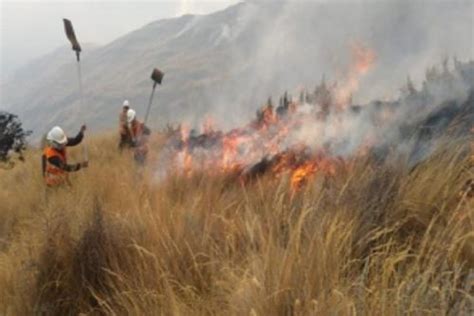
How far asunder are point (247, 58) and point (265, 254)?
87.4 meters

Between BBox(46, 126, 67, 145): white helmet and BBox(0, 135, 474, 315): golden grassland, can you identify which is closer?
BBox(0, 135, 474, 315): golden grassland

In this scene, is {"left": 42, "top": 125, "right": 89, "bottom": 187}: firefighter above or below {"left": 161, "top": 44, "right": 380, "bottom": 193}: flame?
above

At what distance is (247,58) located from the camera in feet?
293

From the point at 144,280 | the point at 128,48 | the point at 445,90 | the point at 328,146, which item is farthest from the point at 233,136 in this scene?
the point at 128,48

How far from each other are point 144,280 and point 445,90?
4952 millimetres

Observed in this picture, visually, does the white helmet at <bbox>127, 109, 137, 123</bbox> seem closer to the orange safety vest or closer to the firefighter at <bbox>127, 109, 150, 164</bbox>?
the firefighter at <bbox>127, 109, 150, 164</bbox>

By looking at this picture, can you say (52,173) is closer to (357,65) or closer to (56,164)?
(56,164)

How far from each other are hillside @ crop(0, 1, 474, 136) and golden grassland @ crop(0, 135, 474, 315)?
569 cm

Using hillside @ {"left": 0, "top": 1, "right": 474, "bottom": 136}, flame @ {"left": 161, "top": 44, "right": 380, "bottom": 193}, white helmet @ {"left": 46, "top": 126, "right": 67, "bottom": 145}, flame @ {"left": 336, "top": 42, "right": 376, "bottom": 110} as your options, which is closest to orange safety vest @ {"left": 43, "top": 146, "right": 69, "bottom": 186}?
white helmet @ {"left": 46, "top": 126, "right": 67, "bottom": 145}

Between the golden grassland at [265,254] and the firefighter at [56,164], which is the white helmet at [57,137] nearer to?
the firefighter at [56,164]

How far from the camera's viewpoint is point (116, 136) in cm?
1545

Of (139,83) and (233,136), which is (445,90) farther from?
(139,83)

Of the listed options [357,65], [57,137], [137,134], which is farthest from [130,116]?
[357,65]

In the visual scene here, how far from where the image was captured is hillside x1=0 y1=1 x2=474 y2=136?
11.3 metres
